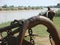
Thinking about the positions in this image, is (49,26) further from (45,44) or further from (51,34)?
(45,44)

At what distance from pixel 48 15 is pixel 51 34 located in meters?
0.34

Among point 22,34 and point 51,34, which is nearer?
point 22,34

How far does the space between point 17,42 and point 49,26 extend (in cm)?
56

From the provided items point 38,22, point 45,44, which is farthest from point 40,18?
point 45,44

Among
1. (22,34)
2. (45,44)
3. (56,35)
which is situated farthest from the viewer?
(45,44)

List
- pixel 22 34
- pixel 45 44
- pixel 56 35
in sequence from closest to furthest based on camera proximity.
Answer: pixel 22 34 → pixel 56 35 → pixel 45 44

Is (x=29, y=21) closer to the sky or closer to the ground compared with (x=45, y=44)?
closer to the sky

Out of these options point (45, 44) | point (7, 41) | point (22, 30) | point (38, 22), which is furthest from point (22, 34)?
point (45, 44)

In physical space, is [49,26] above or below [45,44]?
above

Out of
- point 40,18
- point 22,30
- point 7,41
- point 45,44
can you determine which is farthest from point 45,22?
point 45,44

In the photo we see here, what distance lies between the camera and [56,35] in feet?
14.1

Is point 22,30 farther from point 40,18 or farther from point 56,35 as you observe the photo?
point 56,35

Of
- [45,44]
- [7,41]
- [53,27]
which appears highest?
[53,27]

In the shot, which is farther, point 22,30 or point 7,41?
point 7,41
